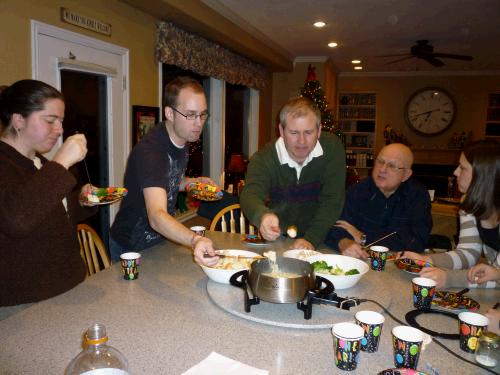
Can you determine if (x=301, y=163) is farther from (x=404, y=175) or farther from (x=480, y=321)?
(x=480, y=321)

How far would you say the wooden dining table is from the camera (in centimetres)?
102

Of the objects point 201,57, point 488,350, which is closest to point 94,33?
point 201,57

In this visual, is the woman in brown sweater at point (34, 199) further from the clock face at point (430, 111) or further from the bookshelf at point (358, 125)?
the clock face at point (430, 111)

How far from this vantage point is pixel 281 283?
117cm

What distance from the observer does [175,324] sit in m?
1.21

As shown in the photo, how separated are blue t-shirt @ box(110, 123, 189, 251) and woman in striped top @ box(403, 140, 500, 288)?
109 cm

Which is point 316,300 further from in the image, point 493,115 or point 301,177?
point 493,115

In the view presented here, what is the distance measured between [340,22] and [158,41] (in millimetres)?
2262

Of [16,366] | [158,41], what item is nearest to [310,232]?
[16,366]

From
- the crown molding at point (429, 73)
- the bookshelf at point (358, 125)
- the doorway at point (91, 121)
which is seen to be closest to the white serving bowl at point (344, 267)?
the doorway at point (91, 121)

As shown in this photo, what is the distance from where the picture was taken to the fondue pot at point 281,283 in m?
1.18

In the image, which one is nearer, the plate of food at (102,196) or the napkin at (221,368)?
the napkin at (221,368)

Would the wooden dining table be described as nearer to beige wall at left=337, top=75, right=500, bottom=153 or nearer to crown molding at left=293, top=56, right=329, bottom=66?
crown molding at left=293, top=56, right=329, bottom=66

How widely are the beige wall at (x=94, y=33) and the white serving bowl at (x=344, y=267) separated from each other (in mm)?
2031
